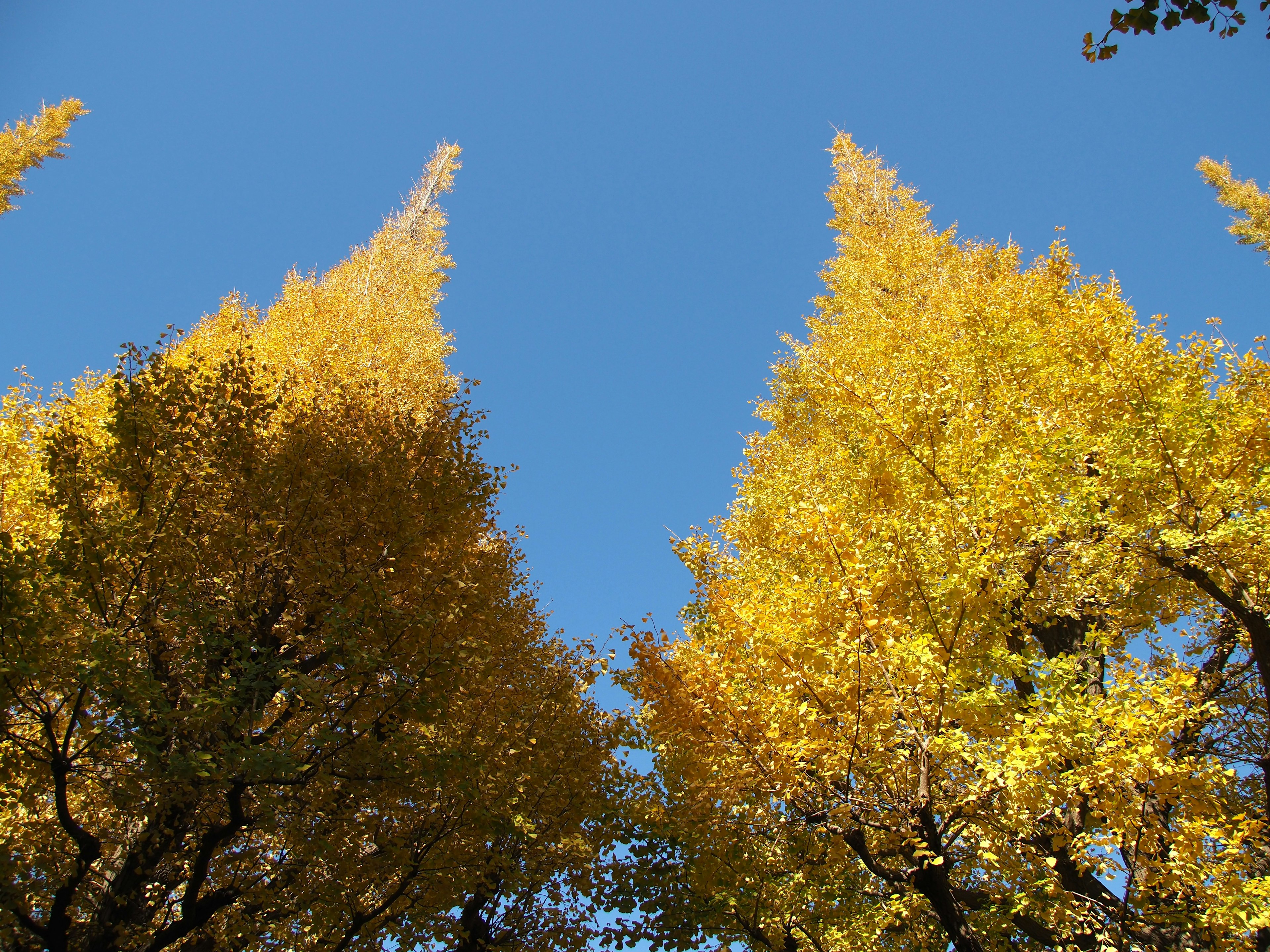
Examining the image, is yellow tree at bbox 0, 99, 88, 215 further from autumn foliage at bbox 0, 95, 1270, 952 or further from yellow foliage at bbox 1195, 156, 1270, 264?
yellow foliage at bbox 1195, 156, 1270, 264

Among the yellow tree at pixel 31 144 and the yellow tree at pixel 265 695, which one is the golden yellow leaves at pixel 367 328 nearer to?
the yellow tree at pixel 265 695

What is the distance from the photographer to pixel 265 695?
15.0 feet

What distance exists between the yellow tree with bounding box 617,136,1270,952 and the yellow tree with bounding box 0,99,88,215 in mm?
20956

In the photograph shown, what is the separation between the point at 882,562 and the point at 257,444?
5969 millimetres

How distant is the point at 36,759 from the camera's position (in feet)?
14.3

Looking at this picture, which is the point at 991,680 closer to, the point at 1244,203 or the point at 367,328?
the point at 367,328

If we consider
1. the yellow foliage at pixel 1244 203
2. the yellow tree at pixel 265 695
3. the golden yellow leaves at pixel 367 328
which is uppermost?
the yellow foliage at pixel 1244 203

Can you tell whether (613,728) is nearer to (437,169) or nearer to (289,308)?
(289,308)

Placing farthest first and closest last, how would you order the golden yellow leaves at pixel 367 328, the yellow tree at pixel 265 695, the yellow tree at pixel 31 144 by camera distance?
the yellow tree at pixel 31 144
the golden yellow leaves at pixel 367 328
the yellow tree at pixel 265 695

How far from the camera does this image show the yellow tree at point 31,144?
649 inches

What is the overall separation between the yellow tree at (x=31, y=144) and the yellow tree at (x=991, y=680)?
68.8 feet

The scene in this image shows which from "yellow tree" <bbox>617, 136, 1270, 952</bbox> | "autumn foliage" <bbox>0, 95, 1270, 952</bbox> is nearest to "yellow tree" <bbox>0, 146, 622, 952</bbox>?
"autumn foliage" <bbox>0, 95, 1270, 952</bbox>

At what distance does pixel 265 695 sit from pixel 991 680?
5.83m

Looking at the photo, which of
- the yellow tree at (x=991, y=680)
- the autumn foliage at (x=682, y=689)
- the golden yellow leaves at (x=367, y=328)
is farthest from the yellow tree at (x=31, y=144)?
the yellow tree at (x=991, y=680)
